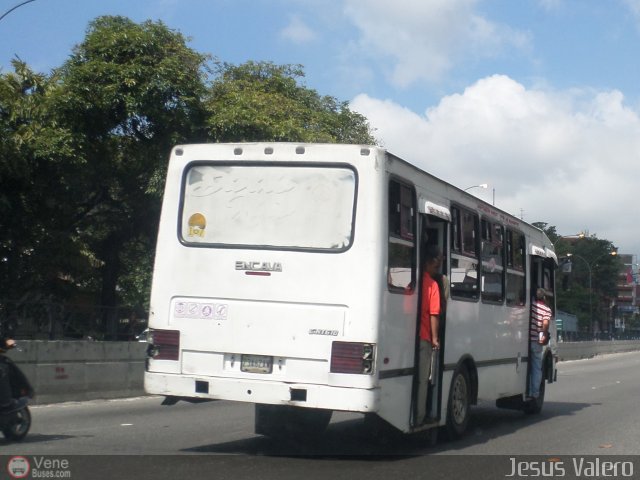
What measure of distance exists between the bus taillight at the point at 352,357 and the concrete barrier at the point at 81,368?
7273 mm

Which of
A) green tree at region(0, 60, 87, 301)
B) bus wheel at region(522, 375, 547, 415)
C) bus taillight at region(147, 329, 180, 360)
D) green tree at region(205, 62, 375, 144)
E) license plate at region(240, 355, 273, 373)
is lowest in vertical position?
bus wheel at region(522, 375, 547, 415)

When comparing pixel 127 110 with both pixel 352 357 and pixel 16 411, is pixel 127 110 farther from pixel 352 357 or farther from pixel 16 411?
pixel 352 357

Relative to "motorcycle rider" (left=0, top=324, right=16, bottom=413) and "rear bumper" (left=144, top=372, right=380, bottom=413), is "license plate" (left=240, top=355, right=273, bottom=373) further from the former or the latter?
"motorcycle rider" (left=0, top=324, right=16, bottom=413)

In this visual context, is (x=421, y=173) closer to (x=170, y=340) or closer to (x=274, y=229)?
(x=274, y=229)

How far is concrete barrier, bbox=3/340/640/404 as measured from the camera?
14.6 m

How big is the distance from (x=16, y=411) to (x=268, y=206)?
3.73m

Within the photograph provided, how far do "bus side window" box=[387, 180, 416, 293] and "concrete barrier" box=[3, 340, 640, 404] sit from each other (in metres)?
7.40

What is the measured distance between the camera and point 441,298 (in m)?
10.4

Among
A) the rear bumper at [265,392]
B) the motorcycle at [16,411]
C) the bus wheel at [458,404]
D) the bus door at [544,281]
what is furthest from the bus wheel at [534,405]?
the motorcycle at [16,411]

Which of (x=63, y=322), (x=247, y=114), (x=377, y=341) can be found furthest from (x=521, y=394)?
(x=247, y=114)

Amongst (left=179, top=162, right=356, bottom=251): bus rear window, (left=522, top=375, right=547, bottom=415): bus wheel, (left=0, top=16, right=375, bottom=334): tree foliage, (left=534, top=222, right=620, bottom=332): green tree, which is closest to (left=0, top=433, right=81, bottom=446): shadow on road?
(left=179, top=162, right=356, bottom=251): bus rear window

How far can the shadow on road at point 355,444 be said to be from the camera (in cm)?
1000

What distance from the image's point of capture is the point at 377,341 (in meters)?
8.83

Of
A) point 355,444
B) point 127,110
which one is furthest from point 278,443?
point 127,110
